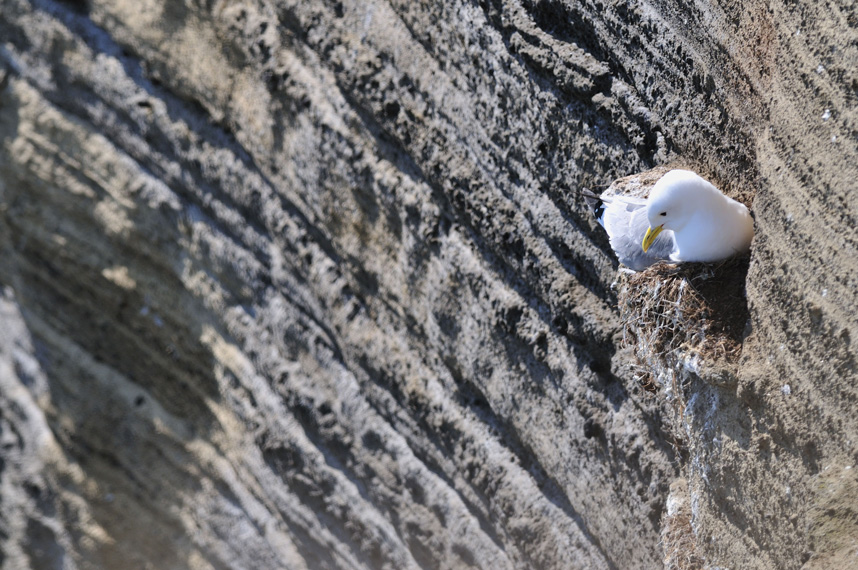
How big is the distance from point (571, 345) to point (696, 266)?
0.49 metres

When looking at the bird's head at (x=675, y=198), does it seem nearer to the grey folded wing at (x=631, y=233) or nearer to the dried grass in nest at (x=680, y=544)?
the grey folded wing at (x=631, y=233)

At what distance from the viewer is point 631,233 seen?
50.5 inches

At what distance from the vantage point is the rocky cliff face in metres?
1.05

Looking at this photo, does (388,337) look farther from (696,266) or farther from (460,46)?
(696,266)

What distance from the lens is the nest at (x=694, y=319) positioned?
3.71 ft

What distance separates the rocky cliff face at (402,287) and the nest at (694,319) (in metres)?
0.04

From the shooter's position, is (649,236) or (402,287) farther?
(402,287)

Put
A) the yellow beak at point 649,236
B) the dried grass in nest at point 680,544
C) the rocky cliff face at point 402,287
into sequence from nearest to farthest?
the rocky cliff face at point 402,287
the yellow beak at point 649,236
the dried grass in nest at point 680,544

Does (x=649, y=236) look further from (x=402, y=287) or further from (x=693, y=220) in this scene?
(x=402, y=287)

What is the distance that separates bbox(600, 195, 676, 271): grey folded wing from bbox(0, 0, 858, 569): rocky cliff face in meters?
0.13

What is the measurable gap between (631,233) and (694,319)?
205mm

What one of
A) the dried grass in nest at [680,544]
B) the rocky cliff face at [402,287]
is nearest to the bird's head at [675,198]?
the rocky cliff face at [402,287]

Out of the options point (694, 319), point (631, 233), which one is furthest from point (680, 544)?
point (631, 233)

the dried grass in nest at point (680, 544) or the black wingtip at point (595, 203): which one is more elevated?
the black wingtip at point (595, 203)
